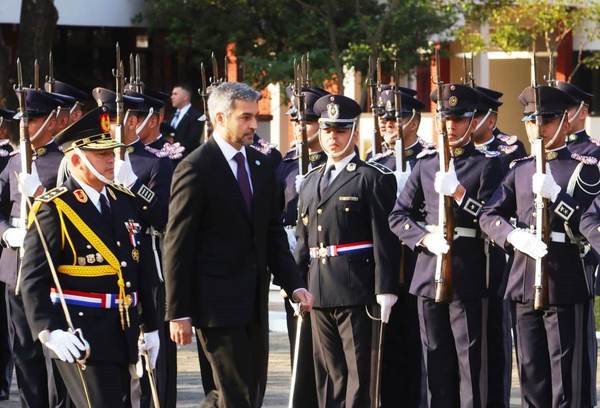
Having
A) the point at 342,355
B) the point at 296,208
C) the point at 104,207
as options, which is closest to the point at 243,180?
the point at 104,207

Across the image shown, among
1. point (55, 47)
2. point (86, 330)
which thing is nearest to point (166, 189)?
point (86, 330)

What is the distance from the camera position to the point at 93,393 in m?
6.88

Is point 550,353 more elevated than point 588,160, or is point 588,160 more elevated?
point 588,160

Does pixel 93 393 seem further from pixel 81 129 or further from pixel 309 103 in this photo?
pixel 309 103

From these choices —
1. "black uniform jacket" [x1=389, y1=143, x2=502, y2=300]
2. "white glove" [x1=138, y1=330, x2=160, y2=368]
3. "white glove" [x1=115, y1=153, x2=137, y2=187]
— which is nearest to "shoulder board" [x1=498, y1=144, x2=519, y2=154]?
"black uniform jacket" [x1=389, y1=143, x2=502, y2=300]

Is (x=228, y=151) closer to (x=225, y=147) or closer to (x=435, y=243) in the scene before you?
(x=225, y=147)

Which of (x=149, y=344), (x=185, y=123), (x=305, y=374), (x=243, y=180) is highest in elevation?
(x=185, y=123)

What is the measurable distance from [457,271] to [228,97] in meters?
2.21

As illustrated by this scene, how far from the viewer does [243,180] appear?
7348 millimetres

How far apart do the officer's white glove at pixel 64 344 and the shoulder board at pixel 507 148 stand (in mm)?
3602

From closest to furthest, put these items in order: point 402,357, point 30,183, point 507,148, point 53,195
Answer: point 53,195 → point 30,183 → point 402,357 → point 507,148

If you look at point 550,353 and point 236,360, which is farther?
point 550,353

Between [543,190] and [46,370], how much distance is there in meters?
3.09

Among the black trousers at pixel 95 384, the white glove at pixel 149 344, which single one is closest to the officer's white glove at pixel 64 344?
the black trousers at pixel 95 384
